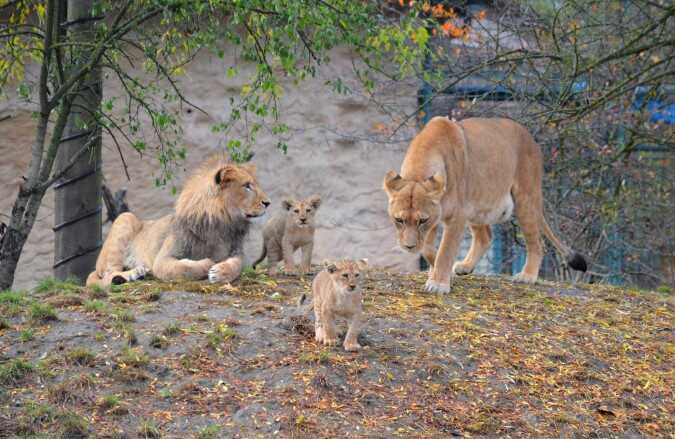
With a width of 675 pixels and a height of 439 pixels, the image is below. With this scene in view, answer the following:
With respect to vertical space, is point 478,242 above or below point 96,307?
above

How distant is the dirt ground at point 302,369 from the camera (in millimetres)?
5688

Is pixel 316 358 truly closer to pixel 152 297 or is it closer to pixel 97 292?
pixel 152 297

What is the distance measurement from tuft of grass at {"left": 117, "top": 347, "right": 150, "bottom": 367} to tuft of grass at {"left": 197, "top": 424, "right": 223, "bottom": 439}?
0.87m

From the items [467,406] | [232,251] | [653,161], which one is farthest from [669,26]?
[467,406]

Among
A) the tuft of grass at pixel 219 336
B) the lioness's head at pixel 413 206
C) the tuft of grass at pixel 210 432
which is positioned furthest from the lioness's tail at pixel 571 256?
the tuft of grass at pixel 210 432

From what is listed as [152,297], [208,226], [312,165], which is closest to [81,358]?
[152,297]

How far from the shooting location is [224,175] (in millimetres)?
8445

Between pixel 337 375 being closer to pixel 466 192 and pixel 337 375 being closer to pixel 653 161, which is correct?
pixel 466 192

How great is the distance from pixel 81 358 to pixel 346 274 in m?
1.79

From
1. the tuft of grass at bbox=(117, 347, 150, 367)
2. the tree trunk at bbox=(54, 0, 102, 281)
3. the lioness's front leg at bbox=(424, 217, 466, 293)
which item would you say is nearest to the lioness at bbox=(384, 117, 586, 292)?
the lioness's front leg at bbox=(424, 217, 466, 293)

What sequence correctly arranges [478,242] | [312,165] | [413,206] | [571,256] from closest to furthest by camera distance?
[413,206], [571,256], [478,242], [312,165]

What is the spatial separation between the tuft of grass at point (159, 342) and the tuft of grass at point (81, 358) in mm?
412

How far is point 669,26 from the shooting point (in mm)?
11719

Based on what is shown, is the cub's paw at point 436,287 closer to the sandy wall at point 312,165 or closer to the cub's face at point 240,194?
the cub's face at point 240,194
